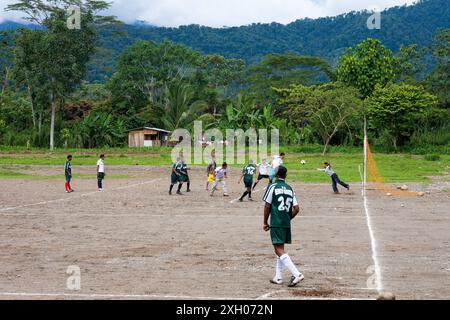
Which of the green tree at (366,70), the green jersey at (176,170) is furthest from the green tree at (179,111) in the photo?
the green jersey at (176,170)

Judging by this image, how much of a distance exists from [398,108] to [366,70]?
1112 cm

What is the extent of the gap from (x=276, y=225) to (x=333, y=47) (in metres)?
155

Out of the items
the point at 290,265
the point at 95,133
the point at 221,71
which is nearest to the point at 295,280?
the point at 290,265

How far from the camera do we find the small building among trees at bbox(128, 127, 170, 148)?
67938 millimetres

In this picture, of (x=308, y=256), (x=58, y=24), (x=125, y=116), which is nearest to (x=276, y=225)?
(x=308, y=256)

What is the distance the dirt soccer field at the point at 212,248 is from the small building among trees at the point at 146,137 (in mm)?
42287

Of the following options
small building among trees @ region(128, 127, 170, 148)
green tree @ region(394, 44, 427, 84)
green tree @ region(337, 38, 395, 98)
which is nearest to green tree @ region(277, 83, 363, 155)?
green tree @ region(337, 38, 395, 98)

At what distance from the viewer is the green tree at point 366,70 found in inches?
2542

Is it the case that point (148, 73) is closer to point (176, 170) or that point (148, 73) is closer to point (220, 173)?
point (176, 170)

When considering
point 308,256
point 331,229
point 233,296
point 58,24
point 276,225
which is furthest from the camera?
point 58,24

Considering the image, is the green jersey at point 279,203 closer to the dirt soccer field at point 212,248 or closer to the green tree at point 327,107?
the dirt soccer field at point 212,248

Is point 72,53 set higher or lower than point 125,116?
higher
